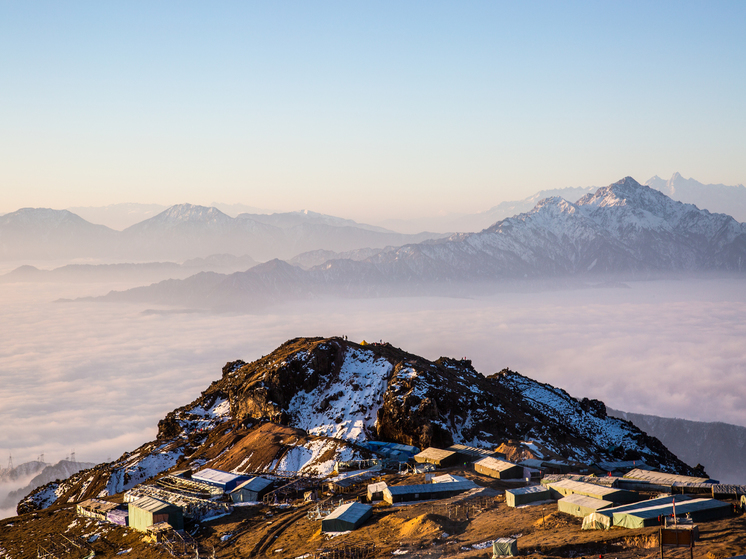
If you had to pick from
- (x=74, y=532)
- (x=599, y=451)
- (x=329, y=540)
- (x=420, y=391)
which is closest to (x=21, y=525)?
(x=74, y=532)

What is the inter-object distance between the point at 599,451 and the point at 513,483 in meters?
54.1

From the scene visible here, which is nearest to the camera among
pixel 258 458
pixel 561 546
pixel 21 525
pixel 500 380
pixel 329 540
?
pixel 561 546

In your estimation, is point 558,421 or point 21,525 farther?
point 558,421

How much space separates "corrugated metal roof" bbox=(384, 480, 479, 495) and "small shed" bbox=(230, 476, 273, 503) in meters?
16.2

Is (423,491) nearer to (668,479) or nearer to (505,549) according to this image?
(505,549)

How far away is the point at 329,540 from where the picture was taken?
55.7m

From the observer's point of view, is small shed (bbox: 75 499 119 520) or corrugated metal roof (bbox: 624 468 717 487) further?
small shed (bbox: 75 499 119 520)

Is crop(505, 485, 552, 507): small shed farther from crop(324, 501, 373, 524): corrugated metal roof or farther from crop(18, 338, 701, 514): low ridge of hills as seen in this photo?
crop(18, 338, 701, 514): low ridge of hills

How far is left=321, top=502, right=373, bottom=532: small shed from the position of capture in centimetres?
5822

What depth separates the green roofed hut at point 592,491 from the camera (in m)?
56.8

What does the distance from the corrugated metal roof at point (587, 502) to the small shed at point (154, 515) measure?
126 feet

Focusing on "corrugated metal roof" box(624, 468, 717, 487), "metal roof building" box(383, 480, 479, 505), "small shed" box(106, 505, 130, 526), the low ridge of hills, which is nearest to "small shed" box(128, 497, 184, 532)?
"small shed" box(106, 505, 130, 526)

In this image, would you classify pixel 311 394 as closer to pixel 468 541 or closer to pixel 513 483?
pixel 513 483

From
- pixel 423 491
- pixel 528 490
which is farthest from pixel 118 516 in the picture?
pixel 528 490
